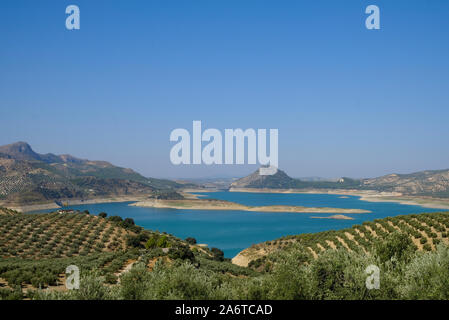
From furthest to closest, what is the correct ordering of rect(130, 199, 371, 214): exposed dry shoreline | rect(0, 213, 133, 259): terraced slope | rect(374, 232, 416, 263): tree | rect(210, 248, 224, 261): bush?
1. rect(130, 199, 371, 214): exposed dry shoreline
2. rect(210, 248, 224, 261): bush
3. rect(0, 213, 133, 259): terraced slope
4. rect(374, 232, 416, 263): tree

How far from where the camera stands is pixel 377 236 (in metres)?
30.5

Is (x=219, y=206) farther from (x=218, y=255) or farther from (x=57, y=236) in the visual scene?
(x=57, y=236)

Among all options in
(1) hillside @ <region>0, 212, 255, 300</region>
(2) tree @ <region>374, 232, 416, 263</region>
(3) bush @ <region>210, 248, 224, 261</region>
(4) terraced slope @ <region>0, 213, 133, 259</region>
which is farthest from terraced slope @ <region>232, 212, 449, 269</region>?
(4) terraced slope @ <region>0, 213, 133, 259</region>

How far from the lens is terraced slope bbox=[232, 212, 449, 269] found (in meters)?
25.9

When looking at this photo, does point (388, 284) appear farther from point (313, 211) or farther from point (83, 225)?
point (313, 211)

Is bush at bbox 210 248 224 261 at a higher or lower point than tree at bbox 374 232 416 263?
lower

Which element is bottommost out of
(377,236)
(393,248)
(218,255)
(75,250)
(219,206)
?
(219,206)

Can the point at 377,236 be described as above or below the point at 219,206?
above

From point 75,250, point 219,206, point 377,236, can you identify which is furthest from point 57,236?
point 219,206

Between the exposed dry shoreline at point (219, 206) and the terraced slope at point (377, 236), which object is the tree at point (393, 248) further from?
the exposed dry shoreline at point (219, 206)

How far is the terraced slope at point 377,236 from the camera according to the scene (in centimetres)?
2586

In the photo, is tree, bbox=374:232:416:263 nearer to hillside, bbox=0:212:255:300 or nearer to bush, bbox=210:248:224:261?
hillside, bbox=0:212:255:300
